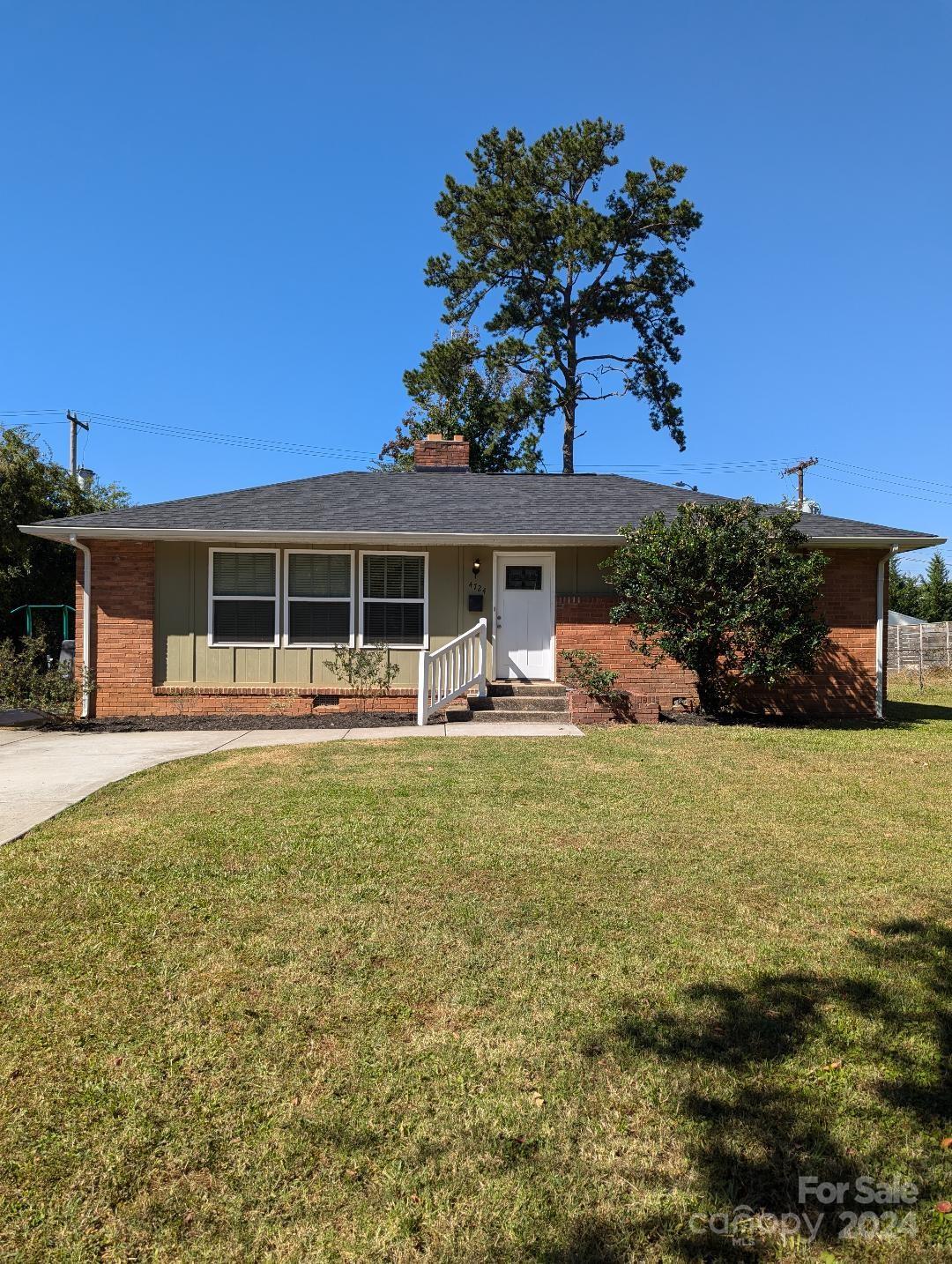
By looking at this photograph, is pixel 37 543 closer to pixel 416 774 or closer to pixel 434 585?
pixel 434 585

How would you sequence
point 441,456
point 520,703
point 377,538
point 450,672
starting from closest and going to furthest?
point 450,672, point 520,703, point 377,538, point 441,456

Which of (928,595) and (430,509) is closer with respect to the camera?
(430,509)

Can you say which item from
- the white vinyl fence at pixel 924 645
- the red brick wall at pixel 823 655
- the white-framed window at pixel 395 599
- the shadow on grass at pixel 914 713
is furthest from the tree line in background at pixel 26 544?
the white vinyl fence at pixel 924 645

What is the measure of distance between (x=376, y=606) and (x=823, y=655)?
23.9 feet

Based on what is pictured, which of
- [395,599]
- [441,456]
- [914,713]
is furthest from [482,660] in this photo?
[914,713]

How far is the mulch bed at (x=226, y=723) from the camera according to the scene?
34.6 feet

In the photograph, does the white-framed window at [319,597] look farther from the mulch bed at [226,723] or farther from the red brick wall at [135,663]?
the mulch bed at [226,723]

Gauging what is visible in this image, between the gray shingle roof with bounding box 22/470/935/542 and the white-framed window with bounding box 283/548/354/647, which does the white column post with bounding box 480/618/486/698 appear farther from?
the white-framed window with bounding box 283/548/354/647

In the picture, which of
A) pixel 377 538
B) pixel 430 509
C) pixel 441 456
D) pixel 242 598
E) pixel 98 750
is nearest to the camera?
pixel 98 750

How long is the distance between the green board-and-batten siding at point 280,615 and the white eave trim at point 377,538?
365mm

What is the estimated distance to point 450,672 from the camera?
11.0m

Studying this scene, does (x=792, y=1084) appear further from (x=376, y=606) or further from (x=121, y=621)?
(x=121, y=621)

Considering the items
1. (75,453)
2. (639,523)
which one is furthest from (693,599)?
(75,453)

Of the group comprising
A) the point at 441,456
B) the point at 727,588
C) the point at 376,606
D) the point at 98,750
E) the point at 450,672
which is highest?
the point at 441,456
